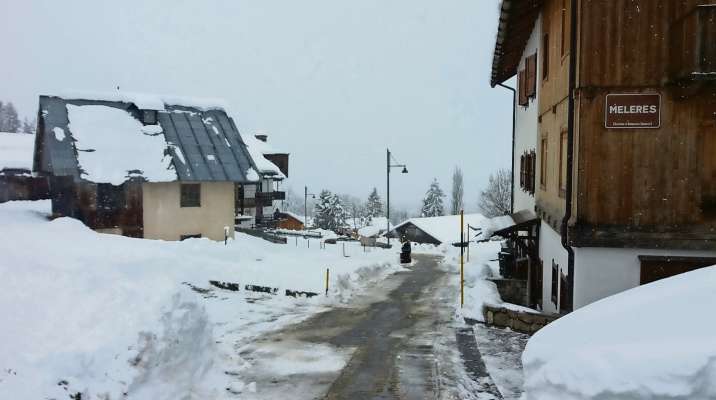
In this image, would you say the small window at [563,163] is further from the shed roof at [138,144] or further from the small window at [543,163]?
the shed roof at [138,144]

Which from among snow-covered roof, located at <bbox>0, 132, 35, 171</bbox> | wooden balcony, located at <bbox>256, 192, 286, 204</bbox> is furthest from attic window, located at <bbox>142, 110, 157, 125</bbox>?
wooden balcony, located at <bbox>256, 192, 286, 204</bbox>

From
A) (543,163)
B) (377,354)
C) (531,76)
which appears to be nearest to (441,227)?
(531,76)

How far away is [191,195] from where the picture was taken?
28922 millimetres

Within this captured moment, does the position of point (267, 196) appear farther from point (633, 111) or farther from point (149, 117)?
point (633, 111)

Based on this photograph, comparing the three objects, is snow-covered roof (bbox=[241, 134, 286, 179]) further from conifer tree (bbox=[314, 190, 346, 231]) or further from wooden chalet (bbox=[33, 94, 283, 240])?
conifer tree (bbox=[314, 190, 346, 231])

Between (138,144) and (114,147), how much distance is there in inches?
45.7

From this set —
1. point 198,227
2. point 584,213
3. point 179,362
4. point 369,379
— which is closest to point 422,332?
point 369,379

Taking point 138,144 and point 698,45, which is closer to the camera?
point 698,45

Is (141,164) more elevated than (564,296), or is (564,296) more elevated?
(141,164)

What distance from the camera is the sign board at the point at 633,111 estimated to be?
10820 millimetres

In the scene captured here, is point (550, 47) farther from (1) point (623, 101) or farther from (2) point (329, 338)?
(2) point (329, 338)

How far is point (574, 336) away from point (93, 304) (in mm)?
6648

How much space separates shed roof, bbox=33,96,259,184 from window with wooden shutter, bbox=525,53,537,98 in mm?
16123

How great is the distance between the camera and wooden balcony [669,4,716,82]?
9.83 m
